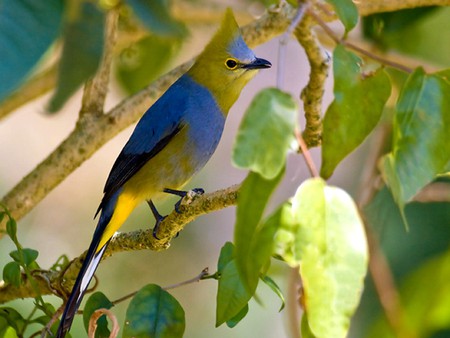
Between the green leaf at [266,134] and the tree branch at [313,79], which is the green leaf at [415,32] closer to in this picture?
the tree branch at [313,79]

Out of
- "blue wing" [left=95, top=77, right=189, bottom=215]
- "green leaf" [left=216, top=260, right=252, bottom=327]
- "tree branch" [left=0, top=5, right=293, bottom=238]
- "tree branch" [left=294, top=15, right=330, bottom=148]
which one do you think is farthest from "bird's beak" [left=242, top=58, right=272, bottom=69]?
"green leaf" [left=216, top=260, right=252, bottom=327]

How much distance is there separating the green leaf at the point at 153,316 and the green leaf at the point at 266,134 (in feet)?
2.06

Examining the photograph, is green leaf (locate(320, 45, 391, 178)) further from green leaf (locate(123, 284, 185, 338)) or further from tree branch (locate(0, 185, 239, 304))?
tree branch (locate(0, 185, 239, 304))

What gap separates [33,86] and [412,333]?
4.95 feet

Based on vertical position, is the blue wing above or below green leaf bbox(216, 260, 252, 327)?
above

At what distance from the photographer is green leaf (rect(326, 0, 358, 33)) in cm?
135

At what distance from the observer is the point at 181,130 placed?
2852 millimetres

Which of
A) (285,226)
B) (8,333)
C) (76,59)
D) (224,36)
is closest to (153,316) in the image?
(8,333)

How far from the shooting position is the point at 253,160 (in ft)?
3.55

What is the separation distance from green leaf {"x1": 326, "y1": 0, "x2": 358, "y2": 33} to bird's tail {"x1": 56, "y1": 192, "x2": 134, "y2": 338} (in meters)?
0.92

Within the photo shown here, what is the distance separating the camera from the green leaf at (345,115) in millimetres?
1262

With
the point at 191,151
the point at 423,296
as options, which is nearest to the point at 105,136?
the point at 191,151

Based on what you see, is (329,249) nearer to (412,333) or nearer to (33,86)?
(412,333)

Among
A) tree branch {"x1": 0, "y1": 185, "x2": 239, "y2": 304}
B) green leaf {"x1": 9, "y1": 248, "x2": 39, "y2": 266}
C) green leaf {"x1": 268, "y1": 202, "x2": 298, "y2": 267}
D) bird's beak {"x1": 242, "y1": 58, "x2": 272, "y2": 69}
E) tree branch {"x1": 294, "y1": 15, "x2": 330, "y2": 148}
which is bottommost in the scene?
green leaf {"x1": 268, "y1": 202, "x2": 298, "y2": 267}
